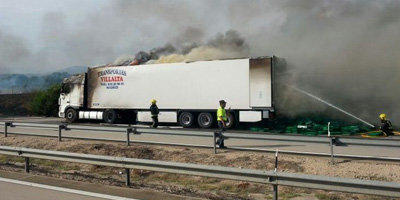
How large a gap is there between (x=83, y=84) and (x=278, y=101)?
1198cm

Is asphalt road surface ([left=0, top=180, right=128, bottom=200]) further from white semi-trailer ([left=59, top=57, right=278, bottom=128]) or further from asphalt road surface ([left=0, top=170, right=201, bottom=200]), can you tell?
white semi-trailer ([left=59, top=57, right=278, bottom=128])

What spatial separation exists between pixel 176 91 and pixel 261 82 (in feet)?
14.8

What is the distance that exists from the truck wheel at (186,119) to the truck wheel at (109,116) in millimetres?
4495

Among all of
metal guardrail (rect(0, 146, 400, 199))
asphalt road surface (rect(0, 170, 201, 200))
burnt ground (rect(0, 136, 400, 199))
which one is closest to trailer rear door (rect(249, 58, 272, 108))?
burnt ground (rect(0, 136, 400, 199))

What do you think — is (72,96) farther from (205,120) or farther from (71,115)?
(205,120)

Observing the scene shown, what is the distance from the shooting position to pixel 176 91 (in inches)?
810

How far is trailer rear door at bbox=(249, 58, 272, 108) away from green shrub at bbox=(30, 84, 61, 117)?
2271 cm

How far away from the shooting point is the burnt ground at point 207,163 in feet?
23.4

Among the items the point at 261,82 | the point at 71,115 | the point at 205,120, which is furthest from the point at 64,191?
the point at 71,115

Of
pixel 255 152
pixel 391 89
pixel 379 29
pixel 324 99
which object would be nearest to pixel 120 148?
pixel 255 152

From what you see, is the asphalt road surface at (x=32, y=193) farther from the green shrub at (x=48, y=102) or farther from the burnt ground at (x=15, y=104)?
the burnt ground at (x=15, y=104)

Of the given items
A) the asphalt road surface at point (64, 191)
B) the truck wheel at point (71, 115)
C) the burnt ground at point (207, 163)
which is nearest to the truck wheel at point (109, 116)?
the truck wheel at point (71, 115)

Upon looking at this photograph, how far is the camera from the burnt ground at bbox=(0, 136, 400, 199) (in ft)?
23.4

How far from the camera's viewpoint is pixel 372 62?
20078mm
